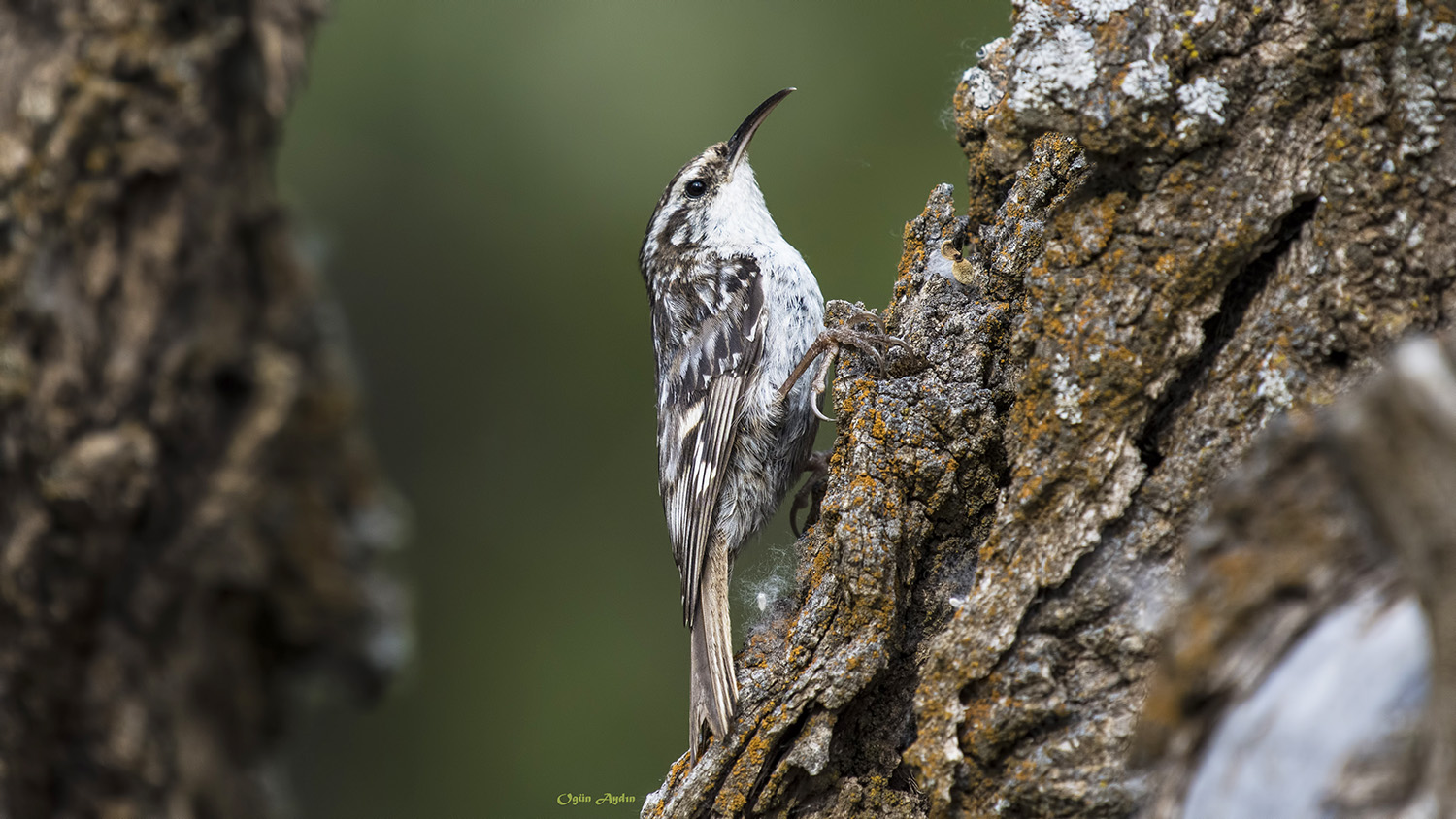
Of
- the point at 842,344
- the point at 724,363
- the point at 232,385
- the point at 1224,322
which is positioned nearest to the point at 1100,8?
the point at 1224,322

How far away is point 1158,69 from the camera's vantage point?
4.44 ft

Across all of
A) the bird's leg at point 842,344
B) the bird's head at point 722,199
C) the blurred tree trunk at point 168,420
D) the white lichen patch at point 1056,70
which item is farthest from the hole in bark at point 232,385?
the bird's head at point 722,199

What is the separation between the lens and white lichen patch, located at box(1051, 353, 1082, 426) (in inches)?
57.5

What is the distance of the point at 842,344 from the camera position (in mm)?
2178

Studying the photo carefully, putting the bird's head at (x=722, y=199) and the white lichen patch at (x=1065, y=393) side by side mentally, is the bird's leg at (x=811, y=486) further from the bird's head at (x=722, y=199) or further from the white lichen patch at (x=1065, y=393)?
the white lichen patch at (x=1065, y=393)

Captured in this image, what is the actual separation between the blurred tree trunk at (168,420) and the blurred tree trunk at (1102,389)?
0.75 metres

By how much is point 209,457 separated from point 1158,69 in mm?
1280

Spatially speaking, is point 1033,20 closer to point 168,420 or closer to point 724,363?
point 168,420

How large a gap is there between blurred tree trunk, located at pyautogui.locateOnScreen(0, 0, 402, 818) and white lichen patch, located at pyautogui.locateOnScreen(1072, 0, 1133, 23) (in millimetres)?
1104

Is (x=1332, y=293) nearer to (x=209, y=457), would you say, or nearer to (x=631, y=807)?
(x=209, y=457)

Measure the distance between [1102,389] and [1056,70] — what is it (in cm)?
47

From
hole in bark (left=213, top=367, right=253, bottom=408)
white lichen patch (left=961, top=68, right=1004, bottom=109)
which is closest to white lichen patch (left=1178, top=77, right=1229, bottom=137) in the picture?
white lichen patch (left=961, top=68, right=1004, bottom=109)

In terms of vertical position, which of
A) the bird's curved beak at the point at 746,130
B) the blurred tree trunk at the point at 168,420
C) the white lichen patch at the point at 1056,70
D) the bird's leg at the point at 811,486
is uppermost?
the bird's curved beak at the point at 746,130

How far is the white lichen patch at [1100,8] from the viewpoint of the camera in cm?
141
